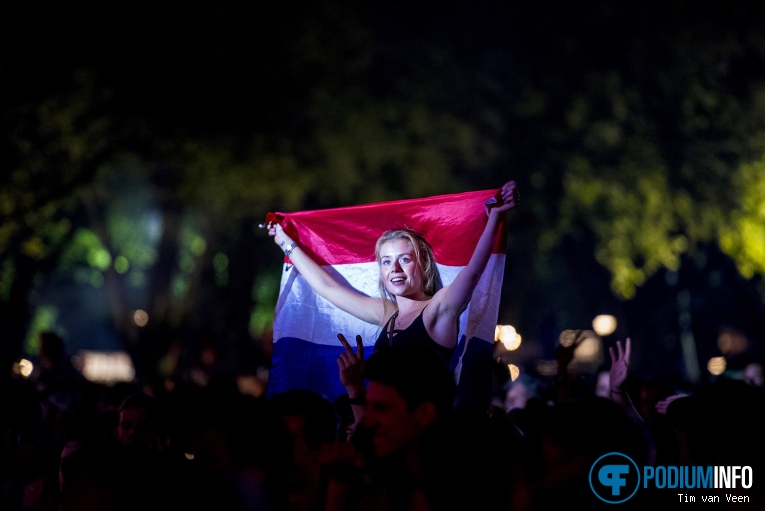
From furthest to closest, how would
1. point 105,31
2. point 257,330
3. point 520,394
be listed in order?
point 257,330 < point 105,31 < point 520,394

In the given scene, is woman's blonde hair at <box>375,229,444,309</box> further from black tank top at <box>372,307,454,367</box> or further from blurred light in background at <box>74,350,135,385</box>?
blurred light in background at <box>74,350,135,385</box>

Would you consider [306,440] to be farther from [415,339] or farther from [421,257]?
[421,257]

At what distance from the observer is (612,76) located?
19422 mm

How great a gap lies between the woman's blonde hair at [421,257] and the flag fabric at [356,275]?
2.8 inches

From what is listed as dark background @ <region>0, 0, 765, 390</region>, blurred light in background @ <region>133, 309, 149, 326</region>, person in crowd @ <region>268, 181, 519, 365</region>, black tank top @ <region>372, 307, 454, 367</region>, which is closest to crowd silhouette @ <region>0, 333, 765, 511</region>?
black tank top @ <region>372, 307, 454, 367</region>

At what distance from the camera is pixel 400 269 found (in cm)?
526

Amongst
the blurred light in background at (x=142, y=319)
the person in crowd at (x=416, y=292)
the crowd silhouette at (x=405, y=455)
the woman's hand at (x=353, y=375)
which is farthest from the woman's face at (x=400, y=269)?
the blurred light in background at (x=142, y=319)

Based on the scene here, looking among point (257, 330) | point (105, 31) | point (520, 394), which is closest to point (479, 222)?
point (520, 394)

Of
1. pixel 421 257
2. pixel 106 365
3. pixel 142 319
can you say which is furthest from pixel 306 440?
pixel 106 365

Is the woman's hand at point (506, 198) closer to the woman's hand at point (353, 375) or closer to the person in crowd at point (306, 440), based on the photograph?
the woman's hand at point (353, 375)

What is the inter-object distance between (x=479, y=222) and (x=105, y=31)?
36.5 ft

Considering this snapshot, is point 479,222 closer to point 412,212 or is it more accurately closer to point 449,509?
A: point 412,212

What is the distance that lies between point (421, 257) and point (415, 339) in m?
0.69

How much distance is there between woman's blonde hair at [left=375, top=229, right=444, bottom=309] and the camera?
5246 millimetres
